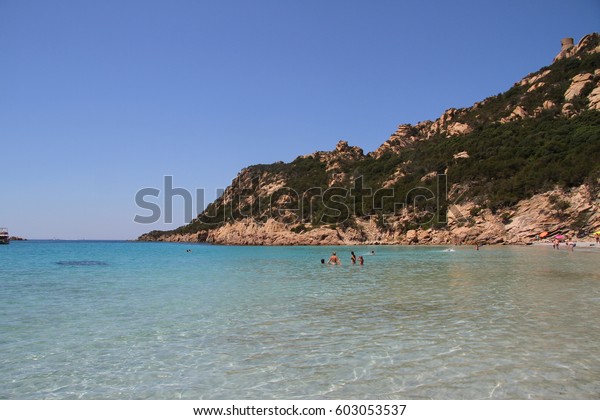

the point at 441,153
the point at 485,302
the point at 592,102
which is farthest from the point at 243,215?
the point at 485,302

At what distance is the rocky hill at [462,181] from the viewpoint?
63.3 metres

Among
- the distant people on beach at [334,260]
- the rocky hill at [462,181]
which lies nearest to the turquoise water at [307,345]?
the distant people on beach at [334,260]

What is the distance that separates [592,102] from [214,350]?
307 feet

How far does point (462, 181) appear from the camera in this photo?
259ft

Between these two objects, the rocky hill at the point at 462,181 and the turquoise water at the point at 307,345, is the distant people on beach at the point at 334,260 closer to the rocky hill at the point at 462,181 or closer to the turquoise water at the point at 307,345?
the turquoise water at the point at 307,345

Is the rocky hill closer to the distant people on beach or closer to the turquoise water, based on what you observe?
the distant people on beach

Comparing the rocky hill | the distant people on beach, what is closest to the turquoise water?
the distant people on beach

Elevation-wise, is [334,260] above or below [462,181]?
below

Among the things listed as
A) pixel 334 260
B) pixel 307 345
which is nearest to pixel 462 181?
pixel 334 260

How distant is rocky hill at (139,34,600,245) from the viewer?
6331 cm

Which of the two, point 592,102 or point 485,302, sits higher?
point 592,102

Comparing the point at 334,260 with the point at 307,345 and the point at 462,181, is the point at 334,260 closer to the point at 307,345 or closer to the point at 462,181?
the point at 307,345
